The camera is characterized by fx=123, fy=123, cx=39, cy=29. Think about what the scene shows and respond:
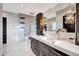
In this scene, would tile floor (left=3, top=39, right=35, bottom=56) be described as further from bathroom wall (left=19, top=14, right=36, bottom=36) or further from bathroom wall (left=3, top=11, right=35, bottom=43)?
bathroom wall (left=19, top=14, right=36, bottom=36)

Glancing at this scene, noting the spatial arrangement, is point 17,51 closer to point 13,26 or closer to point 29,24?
point 13,26

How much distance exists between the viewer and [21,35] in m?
10.9

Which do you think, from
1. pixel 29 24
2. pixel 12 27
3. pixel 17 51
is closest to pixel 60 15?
pixel 17 51

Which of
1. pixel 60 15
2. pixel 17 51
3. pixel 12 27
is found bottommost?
pixel 17 51

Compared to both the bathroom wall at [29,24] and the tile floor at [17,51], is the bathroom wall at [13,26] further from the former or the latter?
the tile floor at [17,51]

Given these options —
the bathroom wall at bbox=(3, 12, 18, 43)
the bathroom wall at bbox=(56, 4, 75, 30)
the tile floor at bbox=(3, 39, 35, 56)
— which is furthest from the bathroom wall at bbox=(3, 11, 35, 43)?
the bathroom wall at bbox=(56, 4, 75, 30)

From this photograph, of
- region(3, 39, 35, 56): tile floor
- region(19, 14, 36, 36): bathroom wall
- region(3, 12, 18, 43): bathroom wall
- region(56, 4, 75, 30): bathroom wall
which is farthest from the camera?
region(19, 14, 36, 36): bathroom wall

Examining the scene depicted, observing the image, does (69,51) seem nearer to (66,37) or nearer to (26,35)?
(66,37)

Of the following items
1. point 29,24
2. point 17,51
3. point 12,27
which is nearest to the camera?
point 17,51

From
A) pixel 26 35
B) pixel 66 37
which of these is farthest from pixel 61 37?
pixel 26 35

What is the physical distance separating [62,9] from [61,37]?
3.18 ft

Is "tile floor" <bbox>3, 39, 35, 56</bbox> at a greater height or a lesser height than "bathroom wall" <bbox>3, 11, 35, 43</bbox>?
lesser

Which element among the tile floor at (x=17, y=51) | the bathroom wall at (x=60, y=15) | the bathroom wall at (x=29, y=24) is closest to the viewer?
the bathroom wall at (x=60, y=15)

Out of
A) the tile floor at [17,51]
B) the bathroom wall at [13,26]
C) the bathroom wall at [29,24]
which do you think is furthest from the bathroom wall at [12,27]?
the tile floor at [17,51]
